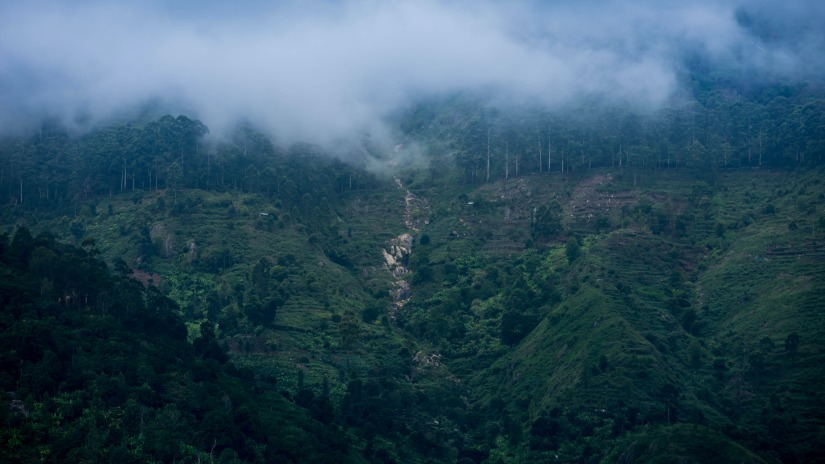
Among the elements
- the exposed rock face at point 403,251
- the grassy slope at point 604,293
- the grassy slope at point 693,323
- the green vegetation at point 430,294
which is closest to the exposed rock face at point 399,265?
the exposed rock face at point 403,251

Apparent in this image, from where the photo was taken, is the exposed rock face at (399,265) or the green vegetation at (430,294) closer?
the green vegetation at (430,294)

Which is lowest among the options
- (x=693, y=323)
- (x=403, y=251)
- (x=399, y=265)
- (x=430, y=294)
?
(x=693, y=323)

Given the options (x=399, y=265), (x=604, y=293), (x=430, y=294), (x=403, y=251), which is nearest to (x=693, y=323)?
(x=604, y=293)

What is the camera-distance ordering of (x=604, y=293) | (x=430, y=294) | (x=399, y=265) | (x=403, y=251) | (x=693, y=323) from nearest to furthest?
1. (x=693, y=323)
2. (x=604, y=293)
3. (x=430, y=294)
4. (x=399, y=265)
5. (x=403, y=251)

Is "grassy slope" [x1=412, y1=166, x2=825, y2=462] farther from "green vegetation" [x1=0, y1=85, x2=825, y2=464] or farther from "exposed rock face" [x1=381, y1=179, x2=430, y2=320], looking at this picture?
"exposed rock face" [x1=381, y1=179, x2=430, y2=320]

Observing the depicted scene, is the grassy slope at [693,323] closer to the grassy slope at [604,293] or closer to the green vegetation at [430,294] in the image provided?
the grassy slope at [604,293]

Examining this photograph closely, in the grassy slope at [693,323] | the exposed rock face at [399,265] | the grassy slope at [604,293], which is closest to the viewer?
the grassy slope at [693,323]

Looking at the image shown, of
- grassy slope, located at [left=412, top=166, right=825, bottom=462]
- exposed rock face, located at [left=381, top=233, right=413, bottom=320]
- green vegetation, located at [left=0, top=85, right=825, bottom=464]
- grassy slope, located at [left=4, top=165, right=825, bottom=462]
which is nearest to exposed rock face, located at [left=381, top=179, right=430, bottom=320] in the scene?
exposed rock face, located at [left=381, top=233, right=413, bottom=320]

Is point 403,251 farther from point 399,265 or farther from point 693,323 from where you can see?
point 693,323

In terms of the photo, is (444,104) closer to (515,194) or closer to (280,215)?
(515,194)

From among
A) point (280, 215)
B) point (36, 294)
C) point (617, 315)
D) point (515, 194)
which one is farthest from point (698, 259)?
point (36, 294)

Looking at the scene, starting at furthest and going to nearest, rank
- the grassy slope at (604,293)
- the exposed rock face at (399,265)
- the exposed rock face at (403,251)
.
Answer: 1. the exposed rock face at (403,251)
2. the exposed rock face at (399,265)
3. the grassy slope at (604,293)

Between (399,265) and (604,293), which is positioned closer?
(604,293)

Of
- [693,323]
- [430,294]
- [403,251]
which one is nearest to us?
[693,323]
